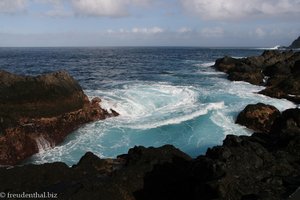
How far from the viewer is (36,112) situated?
65.0ft

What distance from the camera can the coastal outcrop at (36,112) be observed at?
1803 cm

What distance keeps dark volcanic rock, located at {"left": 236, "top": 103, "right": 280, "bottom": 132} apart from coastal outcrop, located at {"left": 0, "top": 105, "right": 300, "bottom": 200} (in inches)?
347

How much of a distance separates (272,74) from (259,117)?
816 inches

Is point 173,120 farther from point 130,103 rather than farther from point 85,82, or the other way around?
point 85,82

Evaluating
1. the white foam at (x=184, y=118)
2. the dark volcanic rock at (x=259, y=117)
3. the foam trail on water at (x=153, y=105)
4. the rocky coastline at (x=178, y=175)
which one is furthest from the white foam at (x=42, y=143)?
the dark volcanic rock at (x=259, y=117)

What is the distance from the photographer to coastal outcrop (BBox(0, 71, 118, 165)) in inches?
710

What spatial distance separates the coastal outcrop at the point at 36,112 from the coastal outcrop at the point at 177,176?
6.44 m

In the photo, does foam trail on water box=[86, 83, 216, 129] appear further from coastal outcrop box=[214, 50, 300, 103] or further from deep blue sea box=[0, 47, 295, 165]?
coastal outcrop box=[214, 50, 300, 103]

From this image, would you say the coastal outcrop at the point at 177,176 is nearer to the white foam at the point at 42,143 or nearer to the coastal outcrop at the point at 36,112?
the coastal outcrop at the point at 36,112

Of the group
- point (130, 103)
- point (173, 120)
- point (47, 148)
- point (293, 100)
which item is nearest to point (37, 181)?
point (47, 148)

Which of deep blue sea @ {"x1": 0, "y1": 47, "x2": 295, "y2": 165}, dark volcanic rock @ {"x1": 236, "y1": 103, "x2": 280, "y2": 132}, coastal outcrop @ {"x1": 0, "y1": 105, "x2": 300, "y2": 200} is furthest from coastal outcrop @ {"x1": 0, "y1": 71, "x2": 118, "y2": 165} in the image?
dark volcanic rock @ {"x1": 236, "y1": 103, "x2": 280, "y2": 132}

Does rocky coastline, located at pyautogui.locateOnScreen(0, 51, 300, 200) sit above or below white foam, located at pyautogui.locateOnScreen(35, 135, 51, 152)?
above

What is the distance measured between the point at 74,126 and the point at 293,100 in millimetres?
16305

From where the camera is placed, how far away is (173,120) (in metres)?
23.2
